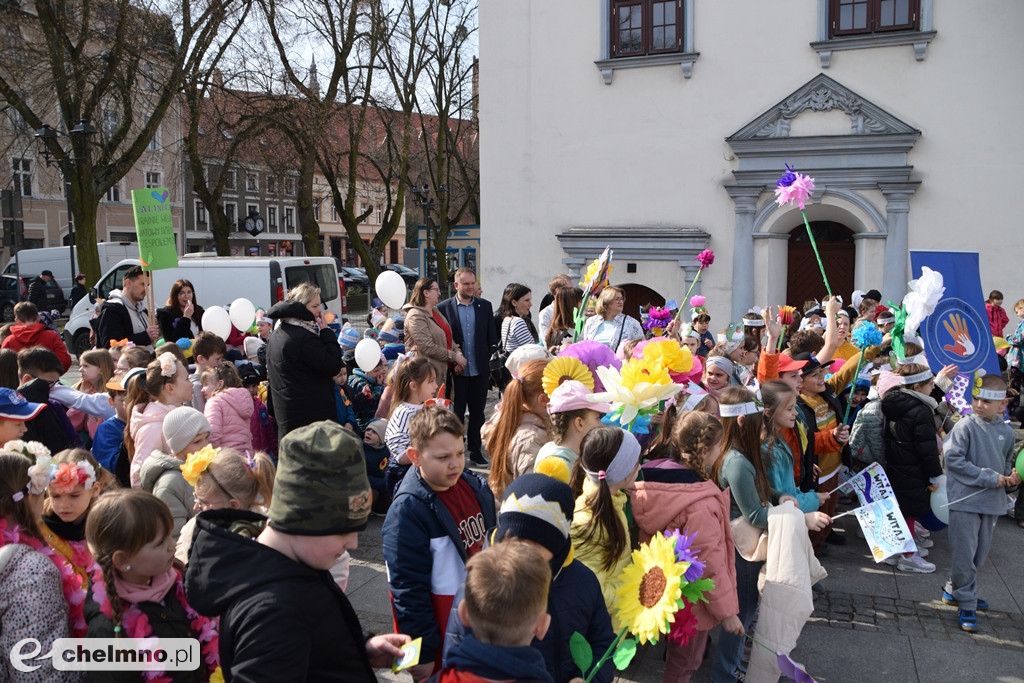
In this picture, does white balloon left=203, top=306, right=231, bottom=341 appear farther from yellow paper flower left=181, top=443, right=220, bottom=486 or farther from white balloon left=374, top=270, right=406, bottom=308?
yellow paper flower left=181, top=443, right=220, bottom=486

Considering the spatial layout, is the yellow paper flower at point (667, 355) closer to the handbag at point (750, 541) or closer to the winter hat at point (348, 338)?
the handbag at point (750, 541)

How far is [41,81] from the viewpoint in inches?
845

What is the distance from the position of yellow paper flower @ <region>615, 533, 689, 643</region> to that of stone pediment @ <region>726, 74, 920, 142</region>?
1323cm

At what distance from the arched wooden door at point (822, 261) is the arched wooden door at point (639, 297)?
2406mm

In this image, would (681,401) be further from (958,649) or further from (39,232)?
(39,232)

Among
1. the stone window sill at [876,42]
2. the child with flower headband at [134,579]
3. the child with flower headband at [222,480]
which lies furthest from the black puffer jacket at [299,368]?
the stone window sill at [876,42]

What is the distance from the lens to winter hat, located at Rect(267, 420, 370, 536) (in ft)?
6.85

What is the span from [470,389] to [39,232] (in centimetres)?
4017

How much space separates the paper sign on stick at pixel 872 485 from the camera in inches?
179

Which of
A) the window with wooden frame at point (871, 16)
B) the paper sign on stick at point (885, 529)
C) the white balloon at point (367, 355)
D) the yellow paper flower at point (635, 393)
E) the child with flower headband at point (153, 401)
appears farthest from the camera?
the window with wooden frame at point (871, 16)

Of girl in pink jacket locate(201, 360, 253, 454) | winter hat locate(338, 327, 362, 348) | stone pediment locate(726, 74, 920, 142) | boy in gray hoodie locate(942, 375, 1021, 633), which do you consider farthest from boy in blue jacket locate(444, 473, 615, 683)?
stone pediment locate(726, 74, 920, 142)

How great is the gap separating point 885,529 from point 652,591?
2261 mm

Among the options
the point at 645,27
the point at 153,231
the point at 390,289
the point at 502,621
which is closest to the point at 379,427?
the point at 390,289

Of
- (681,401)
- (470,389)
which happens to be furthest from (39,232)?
(681,401)
